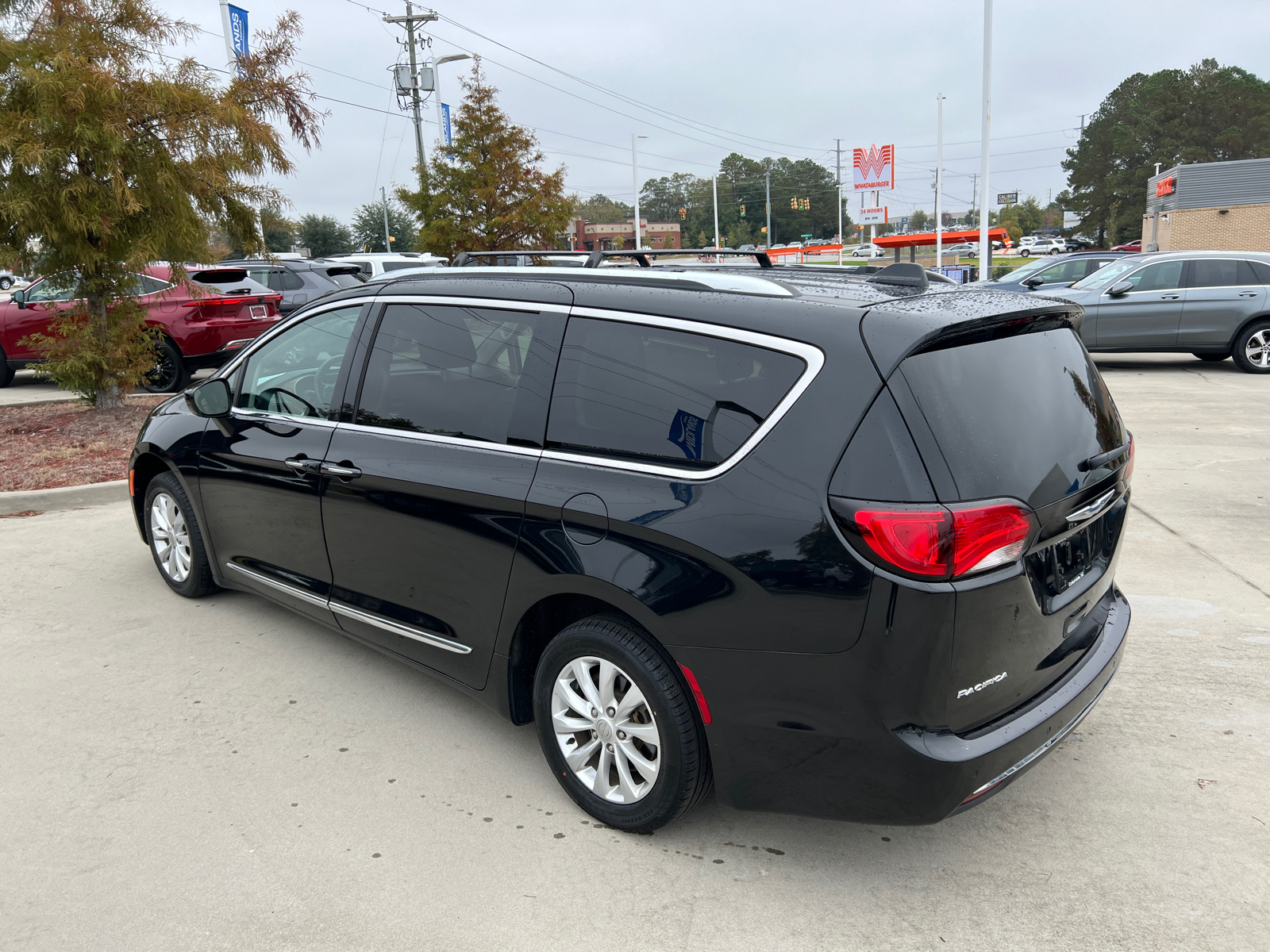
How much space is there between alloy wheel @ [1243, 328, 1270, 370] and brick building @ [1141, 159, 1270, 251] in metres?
30.4

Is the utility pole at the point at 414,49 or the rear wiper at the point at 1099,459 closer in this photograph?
the rear wiper at the point at 1099,459

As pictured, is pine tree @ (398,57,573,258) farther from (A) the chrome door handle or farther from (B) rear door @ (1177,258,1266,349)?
(A) the chrome door handle

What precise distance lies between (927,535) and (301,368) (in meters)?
2.99

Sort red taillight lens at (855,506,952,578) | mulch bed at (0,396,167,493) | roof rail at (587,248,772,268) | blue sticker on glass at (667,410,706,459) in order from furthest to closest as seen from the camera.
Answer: mulch bed at (0,396,167,493)
roof rail at (587,248,772,268)
blue sticker on glass at (667,410,706,459)
red taillight lens at (855,506,952,578)

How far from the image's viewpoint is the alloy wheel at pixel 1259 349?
13711 millimetres

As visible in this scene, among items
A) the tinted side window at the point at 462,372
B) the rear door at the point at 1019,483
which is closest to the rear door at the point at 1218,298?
the rear door at the point at 1019,483

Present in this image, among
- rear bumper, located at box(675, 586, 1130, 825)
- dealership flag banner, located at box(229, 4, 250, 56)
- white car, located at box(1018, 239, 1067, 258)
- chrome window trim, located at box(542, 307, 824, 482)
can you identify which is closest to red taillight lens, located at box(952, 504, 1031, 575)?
rear bumper, located at box(675, 586, 1130, 825)

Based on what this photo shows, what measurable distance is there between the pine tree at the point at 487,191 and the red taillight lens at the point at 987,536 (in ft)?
62.3

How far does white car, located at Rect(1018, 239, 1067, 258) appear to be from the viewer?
82625mm

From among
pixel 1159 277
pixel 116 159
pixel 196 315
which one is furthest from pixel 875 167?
pixel 116 159

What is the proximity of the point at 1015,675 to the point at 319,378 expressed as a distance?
2997 mm

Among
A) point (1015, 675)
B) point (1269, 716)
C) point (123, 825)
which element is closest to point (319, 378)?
point (123, 825)

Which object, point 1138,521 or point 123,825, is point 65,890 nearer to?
point 123,825

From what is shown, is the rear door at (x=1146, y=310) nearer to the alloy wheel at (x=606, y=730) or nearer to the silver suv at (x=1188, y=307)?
the silver suv at (x=1188, y=307)
